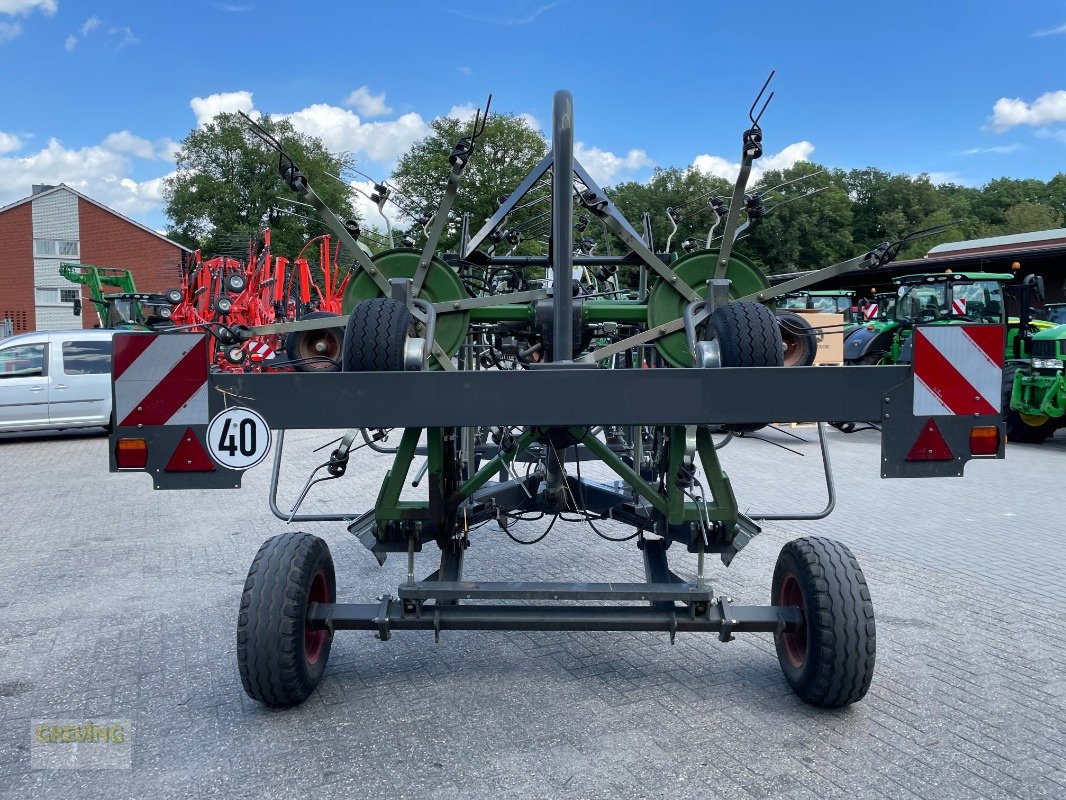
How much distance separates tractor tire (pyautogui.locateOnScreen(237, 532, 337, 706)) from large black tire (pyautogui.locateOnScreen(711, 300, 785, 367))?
1.96 m

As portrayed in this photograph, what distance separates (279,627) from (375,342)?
49.2 inches

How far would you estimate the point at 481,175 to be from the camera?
7531 mm

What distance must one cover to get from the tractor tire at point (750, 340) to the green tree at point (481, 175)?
7.68 ft

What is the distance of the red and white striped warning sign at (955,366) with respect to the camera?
3.13 metres

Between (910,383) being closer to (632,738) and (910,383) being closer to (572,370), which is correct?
(572,370)

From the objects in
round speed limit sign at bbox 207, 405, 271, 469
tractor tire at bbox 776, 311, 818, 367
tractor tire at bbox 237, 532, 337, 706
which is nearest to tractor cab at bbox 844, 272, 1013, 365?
tractor tire at bbox 776, 311, 818, 367

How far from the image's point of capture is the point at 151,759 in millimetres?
3414

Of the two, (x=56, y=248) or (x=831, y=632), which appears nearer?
(x=831, y=632)

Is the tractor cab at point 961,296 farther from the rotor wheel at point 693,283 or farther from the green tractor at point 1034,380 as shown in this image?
the rotor wheel at point 693,283

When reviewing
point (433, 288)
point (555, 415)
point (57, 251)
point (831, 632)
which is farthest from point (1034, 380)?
point (57, 251)

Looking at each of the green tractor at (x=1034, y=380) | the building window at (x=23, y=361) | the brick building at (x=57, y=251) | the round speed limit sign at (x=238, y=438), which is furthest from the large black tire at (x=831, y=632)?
the brick building at (x=57, y=251)

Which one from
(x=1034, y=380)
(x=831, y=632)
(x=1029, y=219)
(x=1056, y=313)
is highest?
(x=1029, y=219)

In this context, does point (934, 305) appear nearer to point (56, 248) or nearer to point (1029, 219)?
point (56, 248)

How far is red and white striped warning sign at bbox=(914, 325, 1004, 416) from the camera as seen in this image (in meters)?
3.13
